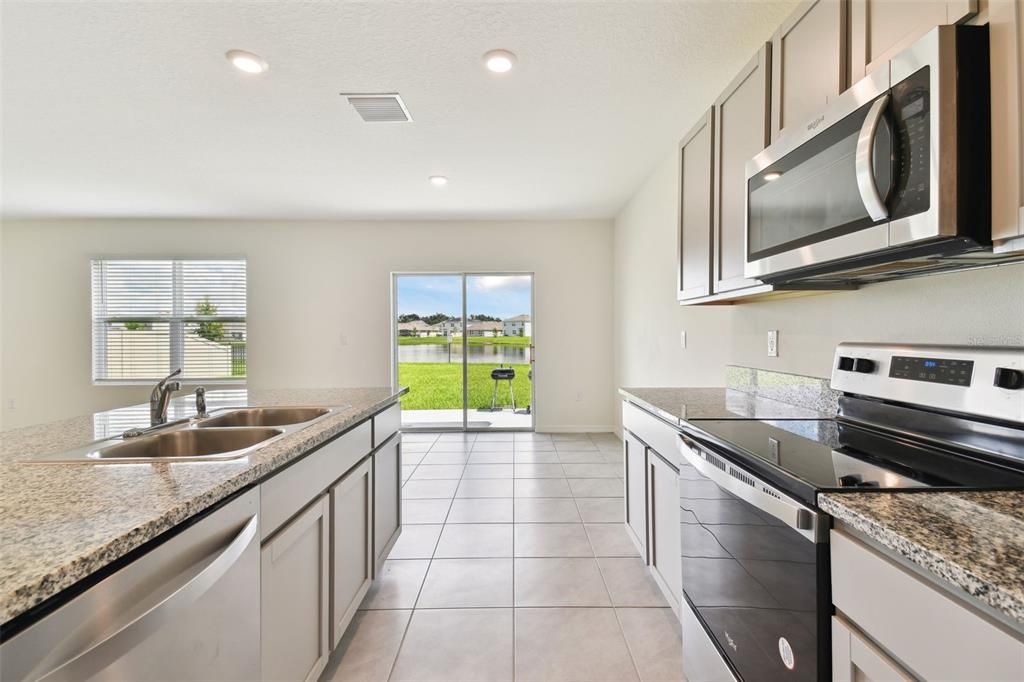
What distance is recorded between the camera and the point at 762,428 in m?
1.47

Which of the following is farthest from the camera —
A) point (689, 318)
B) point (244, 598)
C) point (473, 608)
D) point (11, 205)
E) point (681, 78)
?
point (11, 205)

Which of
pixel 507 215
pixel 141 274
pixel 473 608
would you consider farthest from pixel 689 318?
pixel 141 274

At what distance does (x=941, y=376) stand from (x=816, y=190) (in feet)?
1.97

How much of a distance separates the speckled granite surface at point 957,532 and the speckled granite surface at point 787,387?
0.97m

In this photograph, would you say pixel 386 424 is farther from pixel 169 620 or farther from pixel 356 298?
pixel 356 298

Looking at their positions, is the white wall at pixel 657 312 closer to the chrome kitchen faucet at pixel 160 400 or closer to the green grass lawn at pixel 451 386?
the green grass lawn at pixel 451 386

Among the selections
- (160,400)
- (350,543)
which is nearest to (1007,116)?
(350,543)

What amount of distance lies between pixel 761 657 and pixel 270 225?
5.96 m

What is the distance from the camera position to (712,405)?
1.96 metres

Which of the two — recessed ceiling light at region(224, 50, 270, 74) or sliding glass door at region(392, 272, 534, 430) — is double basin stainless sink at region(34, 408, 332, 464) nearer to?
recessed ceiling light at region(224, 50, 270, 74)

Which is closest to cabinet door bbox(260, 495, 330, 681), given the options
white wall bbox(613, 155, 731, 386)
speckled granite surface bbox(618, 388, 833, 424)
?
speckled granite surface bbox(618, 388, 833, 424)

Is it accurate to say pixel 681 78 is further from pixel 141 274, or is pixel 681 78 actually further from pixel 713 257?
pixel 141 274

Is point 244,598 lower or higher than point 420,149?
lower

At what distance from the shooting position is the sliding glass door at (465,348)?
5496mm
